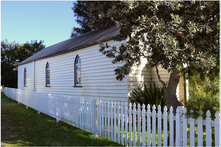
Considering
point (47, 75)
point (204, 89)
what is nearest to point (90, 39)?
point (47, 75)

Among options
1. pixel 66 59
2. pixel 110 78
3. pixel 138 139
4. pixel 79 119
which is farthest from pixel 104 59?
pixel 138 139

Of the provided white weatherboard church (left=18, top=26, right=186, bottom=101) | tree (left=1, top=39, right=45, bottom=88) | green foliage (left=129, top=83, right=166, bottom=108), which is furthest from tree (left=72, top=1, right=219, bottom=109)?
tree (left=1, top=39, right=45, bottom=88)

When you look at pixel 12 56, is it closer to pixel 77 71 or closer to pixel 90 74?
pixel 77 71

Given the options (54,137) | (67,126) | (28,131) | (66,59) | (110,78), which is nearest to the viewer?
(54,137)

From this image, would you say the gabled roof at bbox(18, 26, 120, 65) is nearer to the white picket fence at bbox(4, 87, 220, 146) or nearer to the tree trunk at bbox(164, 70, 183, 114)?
the white picket fence at bbox(4, 87, 220, 146)

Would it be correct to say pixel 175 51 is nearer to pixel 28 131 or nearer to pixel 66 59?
pixel 28 131

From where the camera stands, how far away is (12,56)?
3544 centimetres

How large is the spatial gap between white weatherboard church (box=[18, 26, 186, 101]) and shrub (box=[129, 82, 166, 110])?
0.35 m

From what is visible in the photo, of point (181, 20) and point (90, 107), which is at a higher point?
point (181, 20)

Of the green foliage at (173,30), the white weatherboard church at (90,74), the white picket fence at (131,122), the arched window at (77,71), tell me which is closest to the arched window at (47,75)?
the white weatherboard church at (90,74)

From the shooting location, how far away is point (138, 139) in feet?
16.7

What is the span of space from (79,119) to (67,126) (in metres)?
0.94

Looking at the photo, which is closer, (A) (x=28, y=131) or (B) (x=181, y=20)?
(B) (x=181, y=20)

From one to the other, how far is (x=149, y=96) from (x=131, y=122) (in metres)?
3.40
